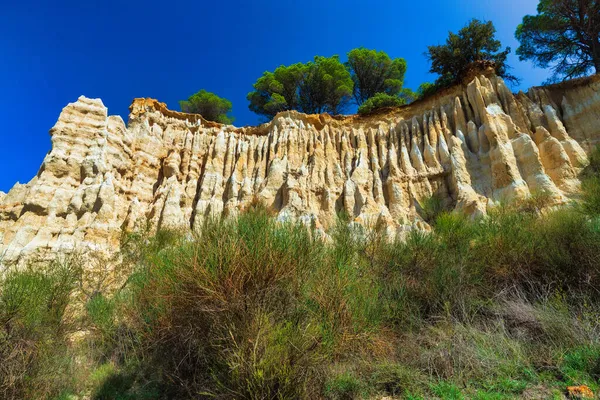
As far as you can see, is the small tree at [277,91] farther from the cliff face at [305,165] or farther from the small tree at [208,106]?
A: the cliff face at [305,165]

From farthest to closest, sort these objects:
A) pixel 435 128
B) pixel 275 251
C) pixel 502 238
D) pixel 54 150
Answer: pixel 435 128 → pixel 54 150 → pixel 502 238 → pixel 275 251

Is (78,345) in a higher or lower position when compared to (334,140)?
lower

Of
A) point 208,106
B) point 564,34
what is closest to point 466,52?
point 564,34

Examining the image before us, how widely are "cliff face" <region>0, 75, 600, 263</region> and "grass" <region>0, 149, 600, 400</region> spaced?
5.82m

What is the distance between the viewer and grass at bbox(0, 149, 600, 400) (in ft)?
13.7

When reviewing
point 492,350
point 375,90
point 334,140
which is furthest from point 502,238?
point 375,90

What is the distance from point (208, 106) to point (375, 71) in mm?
16149

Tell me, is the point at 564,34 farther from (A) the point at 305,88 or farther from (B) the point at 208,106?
(B) the point at 208,106

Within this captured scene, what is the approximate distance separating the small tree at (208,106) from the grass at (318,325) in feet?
74.1

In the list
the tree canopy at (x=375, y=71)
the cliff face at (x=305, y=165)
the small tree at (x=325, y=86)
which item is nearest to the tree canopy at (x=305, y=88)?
the small tree at (x=325, y=86)

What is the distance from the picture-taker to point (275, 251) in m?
4.68

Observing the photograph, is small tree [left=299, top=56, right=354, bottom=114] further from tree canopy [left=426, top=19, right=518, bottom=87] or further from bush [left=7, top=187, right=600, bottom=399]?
bush [left=7, top=187, right=600, bottom=399]

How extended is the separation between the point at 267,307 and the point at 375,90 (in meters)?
28.3

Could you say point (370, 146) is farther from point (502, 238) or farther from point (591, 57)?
point (591, 57)
